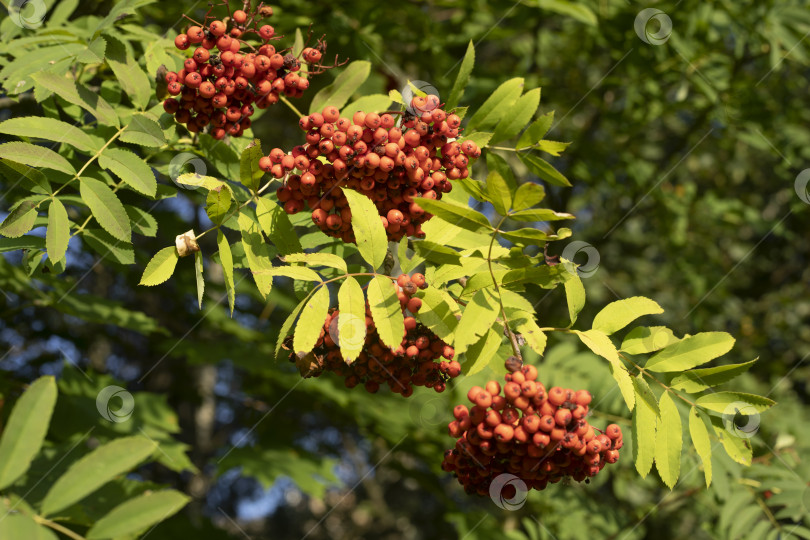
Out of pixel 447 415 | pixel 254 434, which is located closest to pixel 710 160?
pixel 447 415

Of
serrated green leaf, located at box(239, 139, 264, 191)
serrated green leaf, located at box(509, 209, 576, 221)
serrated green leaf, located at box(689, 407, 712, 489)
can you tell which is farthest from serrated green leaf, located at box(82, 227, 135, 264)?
serrated green leaf, located at box(689, 407, 712, 489)

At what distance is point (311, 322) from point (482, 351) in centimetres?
47

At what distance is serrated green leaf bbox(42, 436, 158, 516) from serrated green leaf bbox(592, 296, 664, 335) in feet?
4.22

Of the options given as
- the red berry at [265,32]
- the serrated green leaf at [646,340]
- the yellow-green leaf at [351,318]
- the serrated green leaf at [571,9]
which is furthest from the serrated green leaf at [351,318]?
the serrated green leaf at [571,9]

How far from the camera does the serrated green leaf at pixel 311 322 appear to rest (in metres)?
1.65

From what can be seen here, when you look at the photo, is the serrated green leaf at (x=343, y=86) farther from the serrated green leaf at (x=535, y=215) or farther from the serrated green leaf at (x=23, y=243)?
the serrated green leaf at (x=23, y=243)

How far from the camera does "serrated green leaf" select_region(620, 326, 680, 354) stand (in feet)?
6.33

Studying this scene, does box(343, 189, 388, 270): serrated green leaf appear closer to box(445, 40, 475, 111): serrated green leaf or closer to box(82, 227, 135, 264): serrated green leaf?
box(445, 40, 475, 111): serrated green leaf

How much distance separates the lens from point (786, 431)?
4.48m

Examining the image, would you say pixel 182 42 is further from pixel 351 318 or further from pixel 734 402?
pixel 734 402

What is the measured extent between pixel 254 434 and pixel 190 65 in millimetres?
3364

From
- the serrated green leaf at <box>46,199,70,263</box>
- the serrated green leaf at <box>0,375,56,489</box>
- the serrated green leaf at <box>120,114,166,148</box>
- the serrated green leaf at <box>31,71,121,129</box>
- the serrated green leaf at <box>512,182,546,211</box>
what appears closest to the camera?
the serrated green leaf at <box>0,375,56,489</box>

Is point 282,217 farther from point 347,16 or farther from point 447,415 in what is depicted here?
point 447,415

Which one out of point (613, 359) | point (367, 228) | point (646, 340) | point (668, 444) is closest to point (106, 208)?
point (367, 228)
